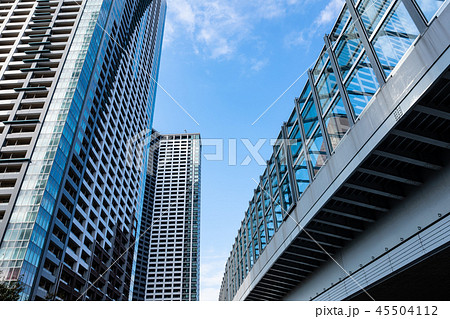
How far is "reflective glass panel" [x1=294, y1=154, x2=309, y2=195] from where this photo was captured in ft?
56.1

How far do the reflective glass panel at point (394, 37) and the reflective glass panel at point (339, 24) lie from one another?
10.5ft

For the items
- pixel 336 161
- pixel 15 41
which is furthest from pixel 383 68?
pixel 15 41

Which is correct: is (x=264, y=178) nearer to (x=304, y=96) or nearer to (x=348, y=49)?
(x=304, y=96)

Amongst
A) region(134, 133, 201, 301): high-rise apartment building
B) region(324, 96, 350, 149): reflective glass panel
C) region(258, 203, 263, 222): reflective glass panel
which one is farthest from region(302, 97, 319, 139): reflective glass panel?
region(134, 133, 201, 301): high-rise apartment building

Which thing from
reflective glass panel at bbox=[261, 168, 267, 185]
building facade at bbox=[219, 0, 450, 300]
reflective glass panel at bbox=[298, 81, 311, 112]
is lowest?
building facade at bbox=[219, 0, 450, 300]

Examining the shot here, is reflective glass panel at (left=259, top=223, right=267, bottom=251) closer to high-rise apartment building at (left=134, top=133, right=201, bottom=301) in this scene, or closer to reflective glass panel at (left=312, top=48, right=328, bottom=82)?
reflective glass panel at (left=312, top=48, right=328, bottom=82)

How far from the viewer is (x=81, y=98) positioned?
204 feet

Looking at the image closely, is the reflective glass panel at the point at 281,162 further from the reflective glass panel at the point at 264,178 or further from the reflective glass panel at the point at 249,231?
the reflective glass panel at the point at 249,231

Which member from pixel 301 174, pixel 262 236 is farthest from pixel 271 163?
pixel 301 174

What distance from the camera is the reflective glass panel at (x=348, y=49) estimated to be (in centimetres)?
1322

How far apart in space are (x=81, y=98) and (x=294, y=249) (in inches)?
2202
